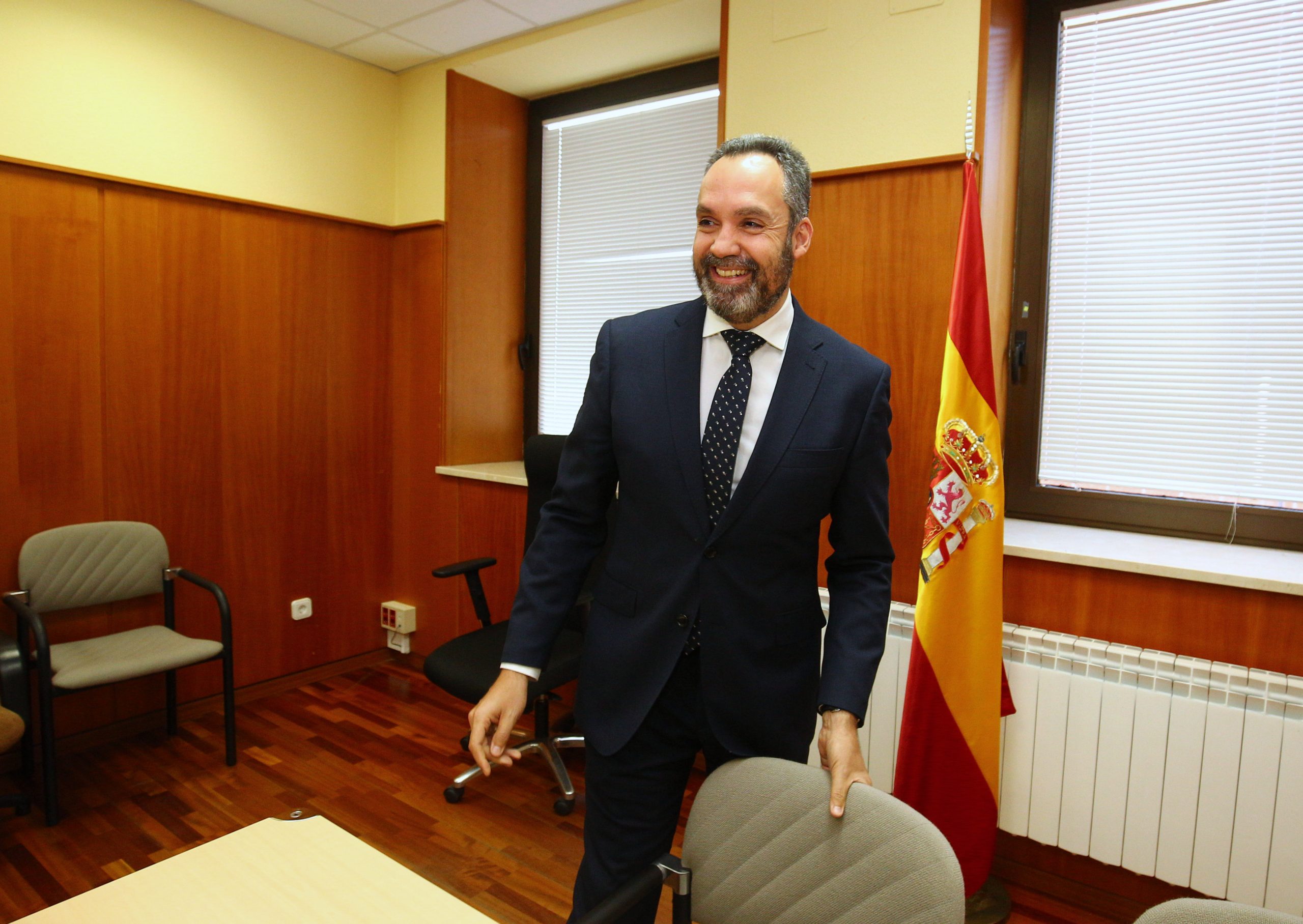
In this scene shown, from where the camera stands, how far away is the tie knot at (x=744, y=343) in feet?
4.77

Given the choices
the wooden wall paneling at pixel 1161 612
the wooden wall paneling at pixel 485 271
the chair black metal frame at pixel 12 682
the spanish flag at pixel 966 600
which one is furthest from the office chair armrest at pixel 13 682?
the wooden wall paneling at pixel 1161 612

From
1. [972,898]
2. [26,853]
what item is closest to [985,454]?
[972,898]

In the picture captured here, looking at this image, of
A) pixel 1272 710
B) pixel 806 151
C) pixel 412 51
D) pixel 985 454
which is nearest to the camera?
pixel 1272 710

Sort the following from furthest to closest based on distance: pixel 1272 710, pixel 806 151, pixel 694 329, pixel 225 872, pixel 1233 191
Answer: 1. pixel 806 151
2. pixel 1233 191
3. pixel 1272 710
4. pixel 694 329
5. pixel 225 872

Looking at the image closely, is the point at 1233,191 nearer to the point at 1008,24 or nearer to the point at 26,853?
the point at 1008,24

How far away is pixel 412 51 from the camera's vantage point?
376 centimetres

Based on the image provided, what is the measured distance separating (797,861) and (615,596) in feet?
1.74

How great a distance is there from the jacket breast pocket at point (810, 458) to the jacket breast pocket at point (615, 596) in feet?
1.17

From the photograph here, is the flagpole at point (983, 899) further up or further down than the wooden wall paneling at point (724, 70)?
further down

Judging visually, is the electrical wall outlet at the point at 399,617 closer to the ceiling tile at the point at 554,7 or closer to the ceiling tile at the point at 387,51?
the ceiling tile at the point at 387,51

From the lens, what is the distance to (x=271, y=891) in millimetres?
1077

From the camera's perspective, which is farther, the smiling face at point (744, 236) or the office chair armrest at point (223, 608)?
the office chair armrest at point (223, 608)

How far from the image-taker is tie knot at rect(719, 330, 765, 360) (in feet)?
4.77

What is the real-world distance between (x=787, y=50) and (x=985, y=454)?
150cm
